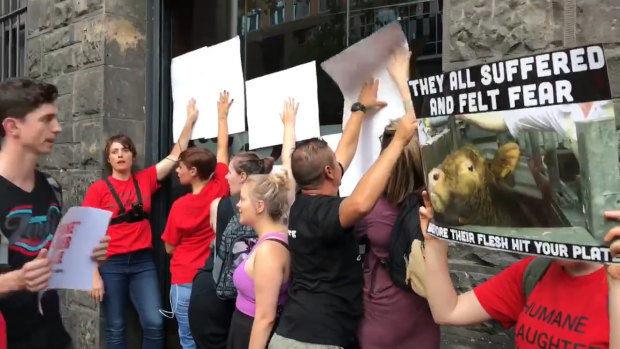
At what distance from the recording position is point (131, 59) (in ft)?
17.2

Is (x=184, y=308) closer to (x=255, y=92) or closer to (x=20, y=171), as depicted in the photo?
(x=255, y=92)

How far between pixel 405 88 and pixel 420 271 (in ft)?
3.35

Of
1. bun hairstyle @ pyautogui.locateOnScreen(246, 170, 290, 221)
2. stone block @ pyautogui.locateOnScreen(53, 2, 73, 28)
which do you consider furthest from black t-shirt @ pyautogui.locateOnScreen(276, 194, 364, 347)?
stone block @ pyautogui.locateOnScreen(53, 2, 73, 28)

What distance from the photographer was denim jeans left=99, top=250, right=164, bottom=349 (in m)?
4.71

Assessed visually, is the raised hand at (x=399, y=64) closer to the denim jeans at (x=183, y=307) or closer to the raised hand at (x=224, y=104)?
the raised hand at (x=224, y=104)

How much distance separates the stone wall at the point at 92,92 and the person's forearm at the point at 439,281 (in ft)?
11.6

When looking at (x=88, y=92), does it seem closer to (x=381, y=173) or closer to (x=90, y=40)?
(x=90, y=40)

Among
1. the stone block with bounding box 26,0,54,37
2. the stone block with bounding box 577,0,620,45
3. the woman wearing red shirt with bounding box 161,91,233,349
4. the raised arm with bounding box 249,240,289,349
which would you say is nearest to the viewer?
the stone block with bounding box 577,0,620,45

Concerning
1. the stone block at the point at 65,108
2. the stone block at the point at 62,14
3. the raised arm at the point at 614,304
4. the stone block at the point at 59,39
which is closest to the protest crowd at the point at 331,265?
the raised arm at the point at 614,304

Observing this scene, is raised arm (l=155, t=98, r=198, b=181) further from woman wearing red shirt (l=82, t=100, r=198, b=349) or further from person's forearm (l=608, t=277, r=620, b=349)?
person's forearm (l=608, t=277, r=620, b=349)

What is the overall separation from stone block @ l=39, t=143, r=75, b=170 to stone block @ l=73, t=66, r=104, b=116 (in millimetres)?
318

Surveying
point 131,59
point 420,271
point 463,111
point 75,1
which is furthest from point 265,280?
point 75,1

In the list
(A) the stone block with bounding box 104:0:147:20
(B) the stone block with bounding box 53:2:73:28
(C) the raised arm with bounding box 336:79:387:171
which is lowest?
(C) the raised arm with bounding box 336:79:387:171

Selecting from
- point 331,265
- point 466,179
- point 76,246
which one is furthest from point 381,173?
point 76,246
